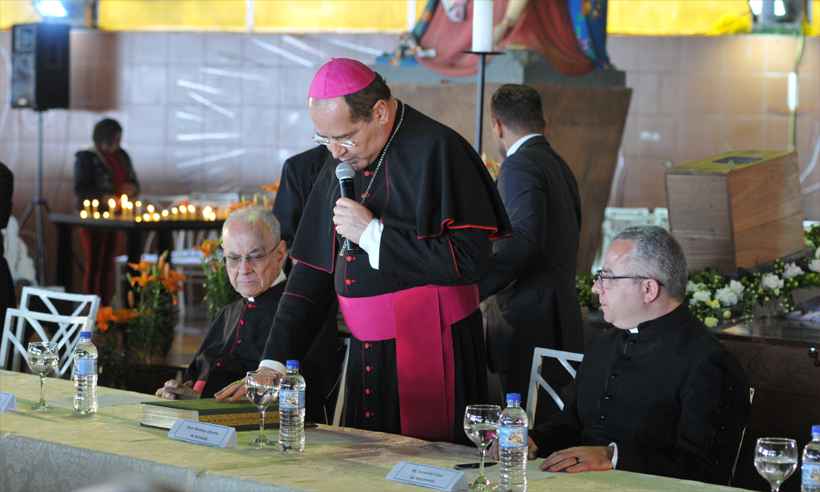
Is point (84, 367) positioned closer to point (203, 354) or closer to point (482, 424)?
point (203, 354)

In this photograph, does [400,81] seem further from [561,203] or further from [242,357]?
[242,357]

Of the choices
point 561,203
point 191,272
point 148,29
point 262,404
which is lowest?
point 191,272

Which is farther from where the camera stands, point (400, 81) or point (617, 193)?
point (617, 193)

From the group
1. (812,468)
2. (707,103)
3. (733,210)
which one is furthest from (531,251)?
(707,103)

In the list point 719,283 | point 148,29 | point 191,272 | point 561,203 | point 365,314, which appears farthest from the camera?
point 148,29

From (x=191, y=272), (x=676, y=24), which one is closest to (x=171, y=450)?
(x=191, y=272)

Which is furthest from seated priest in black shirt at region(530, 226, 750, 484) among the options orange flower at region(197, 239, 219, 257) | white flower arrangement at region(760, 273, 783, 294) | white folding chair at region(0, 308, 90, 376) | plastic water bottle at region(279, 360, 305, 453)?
orange flower at region(197, 239, 219, 257)

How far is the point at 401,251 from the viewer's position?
138 inches

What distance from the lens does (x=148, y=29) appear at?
12.1 meters

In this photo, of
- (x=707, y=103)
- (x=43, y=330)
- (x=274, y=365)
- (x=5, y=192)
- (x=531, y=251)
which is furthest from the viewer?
(x=707, y=103)

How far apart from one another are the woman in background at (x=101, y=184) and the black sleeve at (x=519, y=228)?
6.17 metres

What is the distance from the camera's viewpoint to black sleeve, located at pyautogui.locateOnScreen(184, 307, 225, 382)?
4523mm

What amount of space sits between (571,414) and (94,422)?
1275 millimetres

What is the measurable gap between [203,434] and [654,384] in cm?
115
